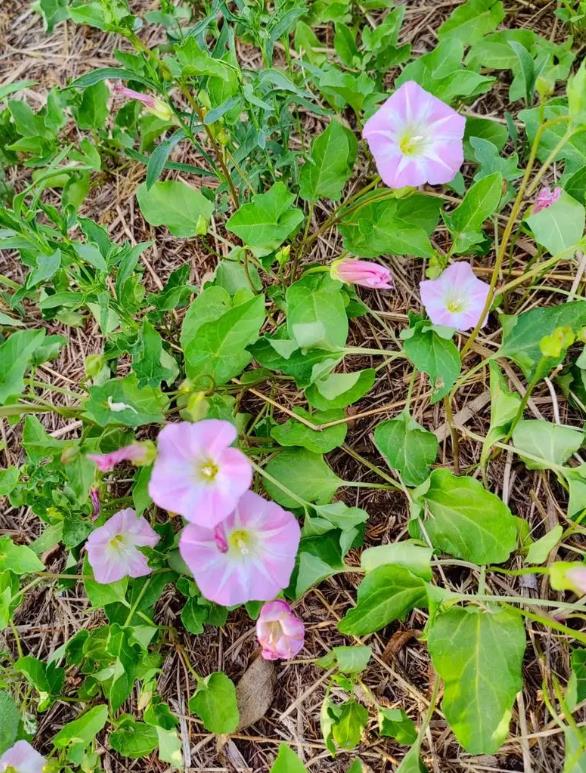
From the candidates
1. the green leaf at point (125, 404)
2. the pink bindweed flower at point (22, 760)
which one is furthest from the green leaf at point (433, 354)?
the pink bindweed flower at point (22, 760)

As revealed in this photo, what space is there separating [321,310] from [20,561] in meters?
0.79

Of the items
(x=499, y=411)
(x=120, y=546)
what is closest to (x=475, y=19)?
(x=499, y=411)

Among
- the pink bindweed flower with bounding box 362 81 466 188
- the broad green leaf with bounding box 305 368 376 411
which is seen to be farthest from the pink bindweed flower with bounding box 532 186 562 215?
the broad green leaf with bounding box 305 368 376 411

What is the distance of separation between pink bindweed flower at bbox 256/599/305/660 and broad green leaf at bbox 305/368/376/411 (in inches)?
15.7

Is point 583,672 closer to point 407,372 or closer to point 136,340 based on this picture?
point 407,372

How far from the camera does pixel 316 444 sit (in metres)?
1.47

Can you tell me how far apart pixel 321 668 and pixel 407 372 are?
2.19 ft

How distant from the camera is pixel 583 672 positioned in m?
1.27

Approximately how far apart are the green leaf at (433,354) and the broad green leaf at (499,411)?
4.5 inches

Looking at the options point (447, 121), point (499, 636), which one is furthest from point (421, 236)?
point (499, 636)

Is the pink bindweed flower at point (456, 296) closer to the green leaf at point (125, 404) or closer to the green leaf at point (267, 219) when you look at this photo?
the green leaf at point (267, 219)

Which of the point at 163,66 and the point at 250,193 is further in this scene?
the point at 250,193

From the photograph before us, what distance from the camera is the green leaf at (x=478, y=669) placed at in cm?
121

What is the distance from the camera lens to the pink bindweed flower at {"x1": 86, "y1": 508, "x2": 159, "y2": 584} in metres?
1.43
